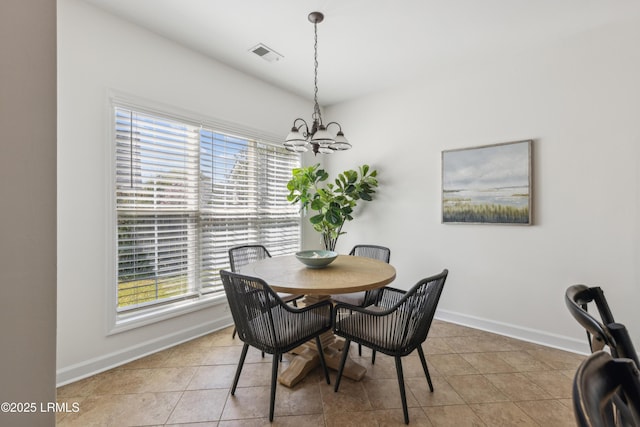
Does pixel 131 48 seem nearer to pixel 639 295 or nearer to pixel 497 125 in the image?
pixel 497 125

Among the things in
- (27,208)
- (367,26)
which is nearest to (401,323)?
(27,208)

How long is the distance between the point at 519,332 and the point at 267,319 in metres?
2.64

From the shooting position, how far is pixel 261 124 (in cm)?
345

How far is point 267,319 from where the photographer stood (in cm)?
166

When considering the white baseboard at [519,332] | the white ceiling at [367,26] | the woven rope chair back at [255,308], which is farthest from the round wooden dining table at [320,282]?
the white ceiling at [367,26]

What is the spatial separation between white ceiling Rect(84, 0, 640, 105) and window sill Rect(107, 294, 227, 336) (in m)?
2.52

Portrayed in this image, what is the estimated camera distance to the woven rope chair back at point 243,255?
268cm

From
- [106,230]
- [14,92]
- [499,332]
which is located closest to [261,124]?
[106,230]

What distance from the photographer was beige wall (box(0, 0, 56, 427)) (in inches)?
25.7

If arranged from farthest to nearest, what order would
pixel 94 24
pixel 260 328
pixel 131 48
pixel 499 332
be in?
pixel 499 332
pixel 131 48
pixel 94 24
pixel 260 328

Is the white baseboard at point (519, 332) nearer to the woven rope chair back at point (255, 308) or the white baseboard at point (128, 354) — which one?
the woven rope chair back at point (255, 308)

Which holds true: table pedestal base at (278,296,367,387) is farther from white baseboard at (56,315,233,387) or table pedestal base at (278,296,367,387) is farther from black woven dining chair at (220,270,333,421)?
white baseboard at (56,315,233,387)

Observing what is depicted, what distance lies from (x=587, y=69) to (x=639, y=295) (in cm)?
198

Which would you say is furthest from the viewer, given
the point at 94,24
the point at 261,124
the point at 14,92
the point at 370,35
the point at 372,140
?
the point at 372,140
